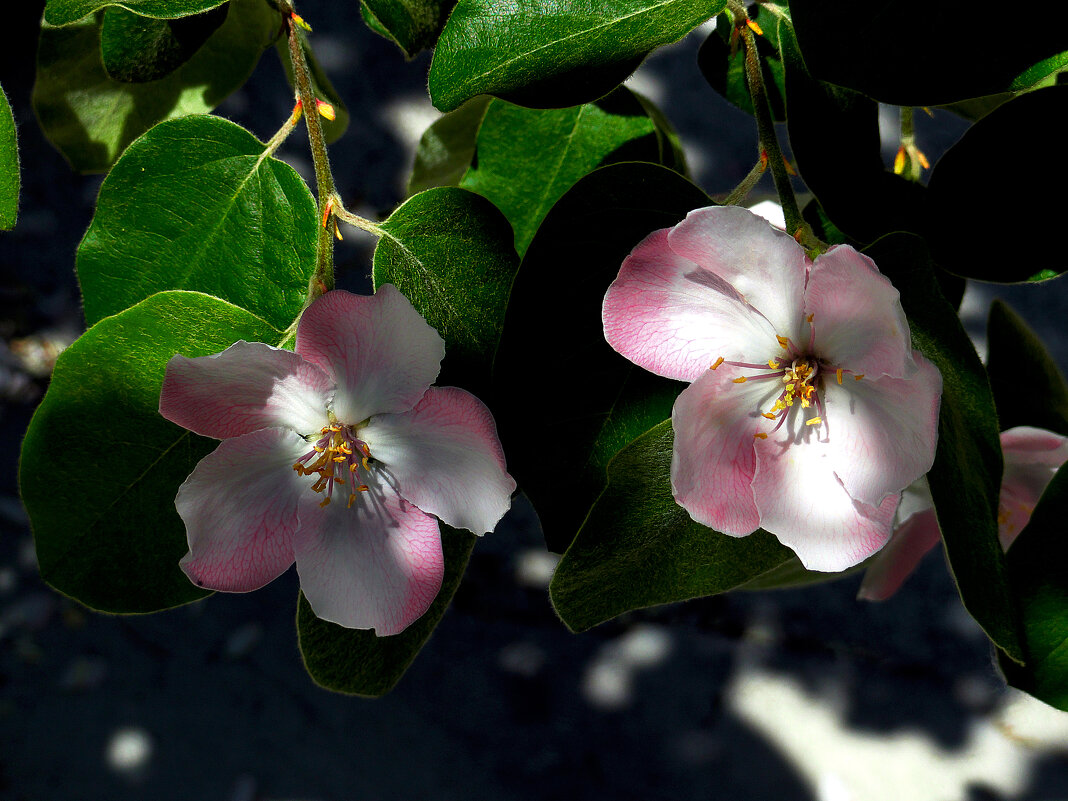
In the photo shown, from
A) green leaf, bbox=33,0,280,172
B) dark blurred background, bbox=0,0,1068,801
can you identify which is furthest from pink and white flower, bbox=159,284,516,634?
dark blurred background, bbox=0,0,1068,801

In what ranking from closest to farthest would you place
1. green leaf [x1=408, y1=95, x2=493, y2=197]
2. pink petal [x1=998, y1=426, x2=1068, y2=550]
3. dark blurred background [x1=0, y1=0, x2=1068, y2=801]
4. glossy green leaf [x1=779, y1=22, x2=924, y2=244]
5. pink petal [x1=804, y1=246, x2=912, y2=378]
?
pink petal [x1=804, y1=246, x2=912, y2=378] < glossy green leaf [x1=779, y1=22, x2=924, y2=244] < pink petal [x1=998, y1=426, x2=1068, y2=550] < green leaf [x1=408, y1=95, x2=493, y2=197] < dark blurred background [x1=0, y1=0, x2=1068, y2=801]

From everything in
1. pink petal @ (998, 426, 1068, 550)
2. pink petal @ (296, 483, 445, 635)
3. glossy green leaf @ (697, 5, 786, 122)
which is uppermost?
glossy green leaf @ (697, 5, 786, 122)

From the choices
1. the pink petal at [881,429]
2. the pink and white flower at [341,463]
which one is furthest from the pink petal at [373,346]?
the pink petal at [881,429]

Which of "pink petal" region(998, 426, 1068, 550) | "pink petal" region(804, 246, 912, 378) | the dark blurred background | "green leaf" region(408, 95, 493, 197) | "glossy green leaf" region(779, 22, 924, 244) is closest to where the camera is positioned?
"pink petal" region(804, 246, 912, 378)

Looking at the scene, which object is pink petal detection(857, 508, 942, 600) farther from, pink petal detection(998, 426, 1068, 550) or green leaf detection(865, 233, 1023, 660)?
green leaf detection(865, 233, 1023, 660)

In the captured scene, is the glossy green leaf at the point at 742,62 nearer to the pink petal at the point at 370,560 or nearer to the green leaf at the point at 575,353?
the green leaf at the point at 575,353

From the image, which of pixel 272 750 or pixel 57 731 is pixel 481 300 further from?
pixel 57 731

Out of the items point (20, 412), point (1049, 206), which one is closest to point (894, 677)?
point (1049, 206)
